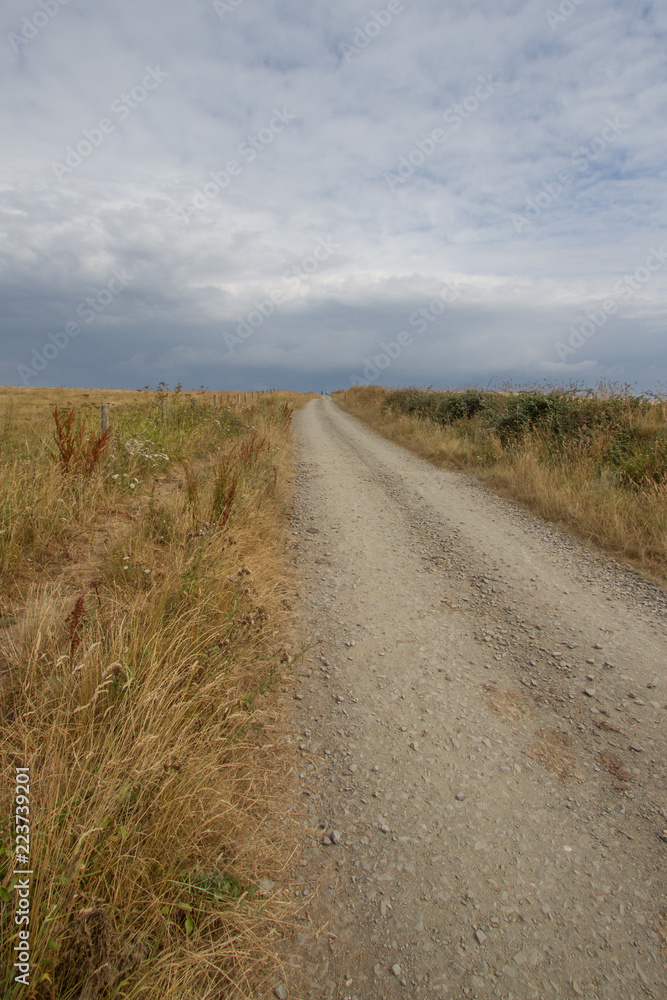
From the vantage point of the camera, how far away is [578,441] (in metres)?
9.12

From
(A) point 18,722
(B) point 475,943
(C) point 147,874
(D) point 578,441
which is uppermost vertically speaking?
(D) point 578,441

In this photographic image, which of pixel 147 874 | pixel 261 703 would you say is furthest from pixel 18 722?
pixel 261 703

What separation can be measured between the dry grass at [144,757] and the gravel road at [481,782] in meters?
0.23

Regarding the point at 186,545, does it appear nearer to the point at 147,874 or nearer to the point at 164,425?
the point at 147,874

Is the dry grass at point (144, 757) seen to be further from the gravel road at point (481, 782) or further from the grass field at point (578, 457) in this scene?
the grass field at point (578, 457)

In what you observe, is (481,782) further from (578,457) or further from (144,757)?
(578,457)

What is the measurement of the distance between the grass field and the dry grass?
4380 millimetres

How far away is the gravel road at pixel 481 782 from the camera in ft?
5.62

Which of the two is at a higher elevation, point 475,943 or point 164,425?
point 164,425

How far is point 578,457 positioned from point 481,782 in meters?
7.52

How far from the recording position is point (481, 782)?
246cm

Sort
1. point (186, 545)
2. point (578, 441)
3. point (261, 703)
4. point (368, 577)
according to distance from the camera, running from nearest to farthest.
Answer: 1. point (261, 703)
2. point (186, 545)
3. point (368, 577)
4. point (578, 441)

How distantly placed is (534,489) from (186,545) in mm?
6016

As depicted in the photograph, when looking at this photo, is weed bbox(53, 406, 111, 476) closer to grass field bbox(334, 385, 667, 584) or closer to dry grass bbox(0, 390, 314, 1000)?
dry grass bbox(0, 390, 314, 1000)
